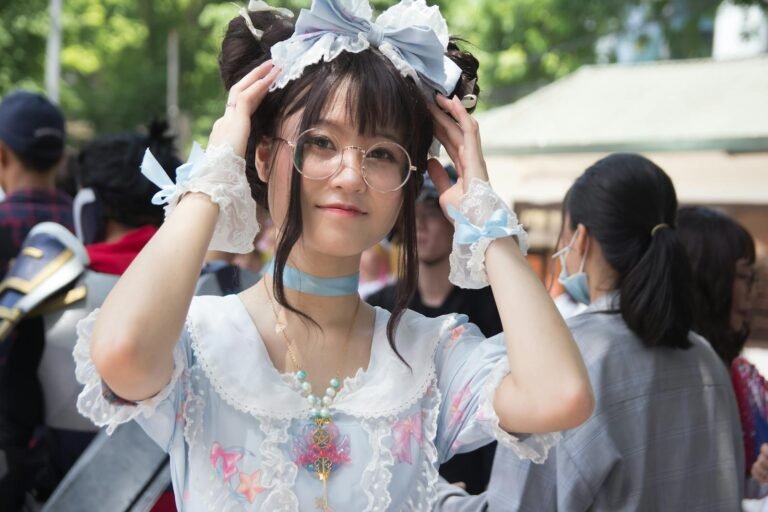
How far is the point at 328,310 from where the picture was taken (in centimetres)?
180

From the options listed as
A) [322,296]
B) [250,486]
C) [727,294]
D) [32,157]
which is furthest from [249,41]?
[32,157]

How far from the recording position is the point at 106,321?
145cm

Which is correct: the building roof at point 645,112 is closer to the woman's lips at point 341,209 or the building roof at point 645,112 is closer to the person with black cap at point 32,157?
the person with black cap at point 32,157

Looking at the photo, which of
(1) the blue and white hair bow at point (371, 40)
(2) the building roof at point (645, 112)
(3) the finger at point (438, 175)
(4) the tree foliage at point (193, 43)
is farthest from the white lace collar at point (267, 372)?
(4) the tree foliage at point (193, 43)

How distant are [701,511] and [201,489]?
4.60ft

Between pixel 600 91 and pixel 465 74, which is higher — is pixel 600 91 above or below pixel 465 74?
below

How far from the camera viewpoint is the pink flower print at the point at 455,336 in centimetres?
184

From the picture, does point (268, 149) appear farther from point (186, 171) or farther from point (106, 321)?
point (106, 321)

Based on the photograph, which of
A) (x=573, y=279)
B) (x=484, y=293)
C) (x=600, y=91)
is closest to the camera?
(x=573, y=279)

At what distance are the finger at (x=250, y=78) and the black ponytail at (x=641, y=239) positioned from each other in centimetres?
113

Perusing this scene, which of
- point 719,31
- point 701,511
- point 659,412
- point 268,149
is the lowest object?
point 719,31

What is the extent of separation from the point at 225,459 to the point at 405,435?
0.33 metres

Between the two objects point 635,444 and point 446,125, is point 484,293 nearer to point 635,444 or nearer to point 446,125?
point 635,444

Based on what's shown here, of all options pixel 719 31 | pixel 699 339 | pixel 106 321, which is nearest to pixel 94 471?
pixel 106 321
